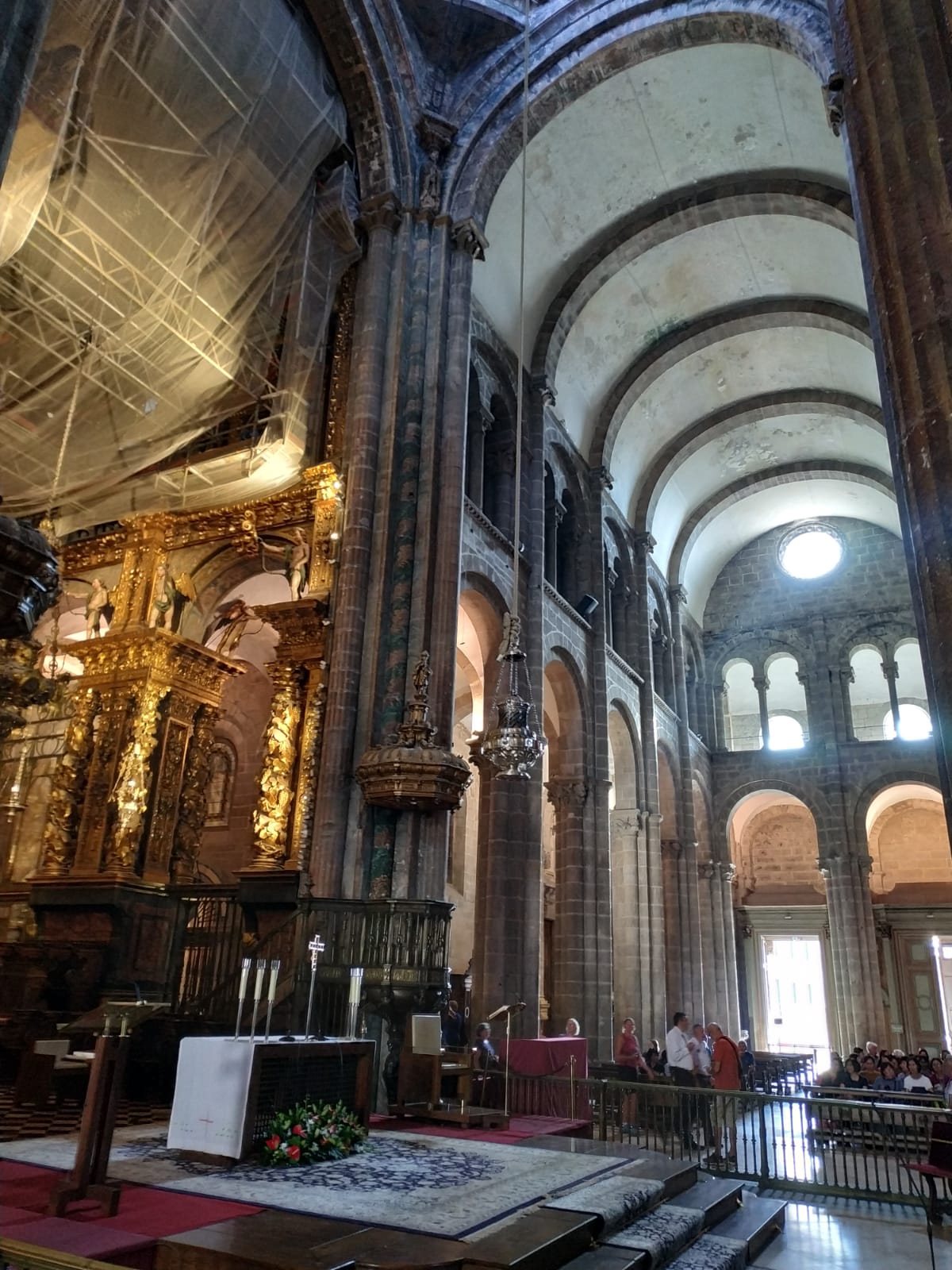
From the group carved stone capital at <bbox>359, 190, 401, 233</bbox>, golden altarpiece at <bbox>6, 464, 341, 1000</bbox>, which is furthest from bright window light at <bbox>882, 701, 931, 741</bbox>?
carved stone capital at <bbox>359, 190, 401, 233</bbox>

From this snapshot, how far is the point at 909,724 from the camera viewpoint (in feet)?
76.1

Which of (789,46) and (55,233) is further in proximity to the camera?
(789,46)

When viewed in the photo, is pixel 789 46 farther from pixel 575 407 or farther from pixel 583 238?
pixel 575 407

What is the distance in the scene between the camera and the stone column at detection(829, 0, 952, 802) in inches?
172

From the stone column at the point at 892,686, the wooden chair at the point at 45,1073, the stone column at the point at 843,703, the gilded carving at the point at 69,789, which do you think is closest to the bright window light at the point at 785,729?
the stone column at the point at 843,703

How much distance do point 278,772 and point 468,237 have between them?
749 cm

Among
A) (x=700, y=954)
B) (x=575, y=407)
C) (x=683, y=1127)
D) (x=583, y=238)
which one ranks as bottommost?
(x=683, y=1127)

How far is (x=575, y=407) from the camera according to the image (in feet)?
59.0

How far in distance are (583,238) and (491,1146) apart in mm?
14072

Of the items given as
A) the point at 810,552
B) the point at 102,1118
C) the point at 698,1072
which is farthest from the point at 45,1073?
the point at 810,552

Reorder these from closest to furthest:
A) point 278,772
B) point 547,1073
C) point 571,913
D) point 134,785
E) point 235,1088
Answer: point 235,1088 → point 547,1073 → point 278,772 → point 134,785 → point 571,913

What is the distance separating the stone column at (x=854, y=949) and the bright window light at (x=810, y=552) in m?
7.73

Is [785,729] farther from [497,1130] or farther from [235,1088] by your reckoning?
[235,1088]

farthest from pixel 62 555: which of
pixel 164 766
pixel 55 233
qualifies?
pixel 55 233
